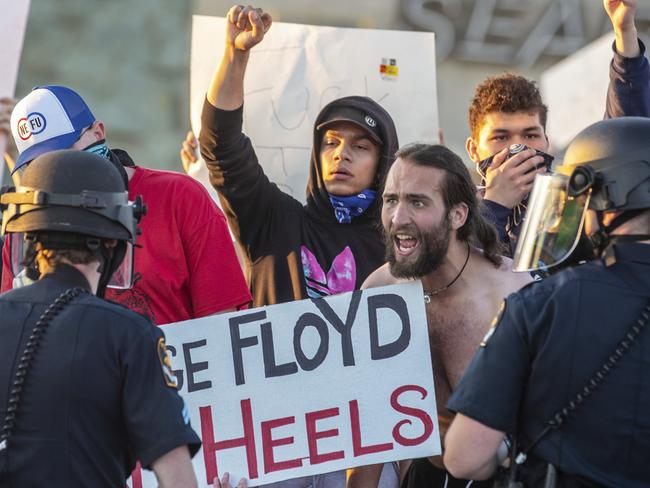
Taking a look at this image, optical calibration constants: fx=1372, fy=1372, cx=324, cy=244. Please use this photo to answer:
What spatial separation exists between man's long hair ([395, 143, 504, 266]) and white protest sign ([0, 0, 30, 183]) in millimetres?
2093

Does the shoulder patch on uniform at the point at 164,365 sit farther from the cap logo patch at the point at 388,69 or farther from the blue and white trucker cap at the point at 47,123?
the cap logo patch at the point at 388,69

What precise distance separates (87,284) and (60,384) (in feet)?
1.01

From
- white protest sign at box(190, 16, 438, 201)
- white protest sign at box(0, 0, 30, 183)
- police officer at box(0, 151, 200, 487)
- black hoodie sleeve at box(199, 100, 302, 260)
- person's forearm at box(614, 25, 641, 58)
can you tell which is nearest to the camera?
police officer at box(0, 151, 200, 487)

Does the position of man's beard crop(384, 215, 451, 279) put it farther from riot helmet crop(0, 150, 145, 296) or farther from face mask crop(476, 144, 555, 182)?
riot helmet crop(0, 150, 145, 296)

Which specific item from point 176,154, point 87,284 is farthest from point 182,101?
point 87,284

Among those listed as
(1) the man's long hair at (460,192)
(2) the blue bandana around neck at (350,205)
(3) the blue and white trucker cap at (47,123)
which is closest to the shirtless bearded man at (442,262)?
(1) the man's long hair at (460,192)

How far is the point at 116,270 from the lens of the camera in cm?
388

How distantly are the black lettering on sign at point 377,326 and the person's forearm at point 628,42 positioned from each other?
4.95 feet

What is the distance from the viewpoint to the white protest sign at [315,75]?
6.53 meters

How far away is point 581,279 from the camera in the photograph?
3.60 meters

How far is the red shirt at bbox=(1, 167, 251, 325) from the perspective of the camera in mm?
4879

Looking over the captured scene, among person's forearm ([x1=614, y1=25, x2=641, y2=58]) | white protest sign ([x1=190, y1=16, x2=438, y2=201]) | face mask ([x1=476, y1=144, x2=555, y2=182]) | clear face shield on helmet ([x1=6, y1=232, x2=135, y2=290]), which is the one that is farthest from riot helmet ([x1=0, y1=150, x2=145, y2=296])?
white protest sign ([x1=190, y1=16, x2=438, y2=201])

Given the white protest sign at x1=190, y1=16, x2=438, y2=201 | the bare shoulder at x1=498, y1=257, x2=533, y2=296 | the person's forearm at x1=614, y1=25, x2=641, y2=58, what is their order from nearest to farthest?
1. the bare shoulder at x1=498, y1=257, x2=533, y2=296
2. the person's forearm at x1=614, y1=25, x2=641, y2=58
3. the white protest sign at x1=190, y1=16, x2=438, y2=201

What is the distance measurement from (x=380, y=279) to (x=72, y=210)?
166cm
